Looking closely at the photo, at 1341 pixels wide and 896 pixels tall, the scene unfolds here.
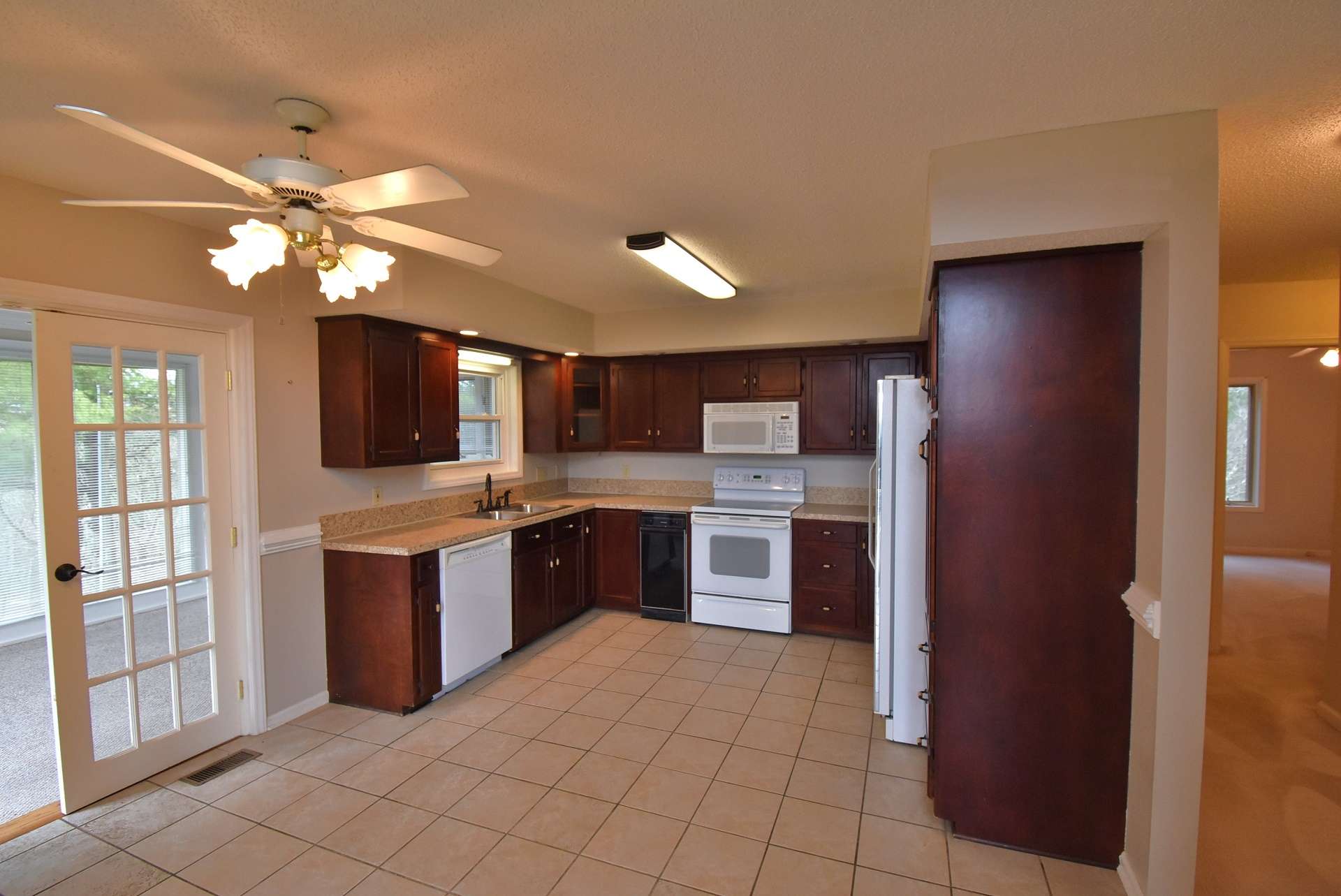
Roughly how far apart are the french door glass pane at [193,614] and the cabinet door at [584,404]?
260 centimetres

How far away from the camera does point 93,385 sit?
7.82 feet

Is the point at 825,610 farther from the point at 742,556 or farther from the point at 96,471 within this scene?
the point at 96,471

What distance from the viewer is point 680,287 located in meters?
4.00

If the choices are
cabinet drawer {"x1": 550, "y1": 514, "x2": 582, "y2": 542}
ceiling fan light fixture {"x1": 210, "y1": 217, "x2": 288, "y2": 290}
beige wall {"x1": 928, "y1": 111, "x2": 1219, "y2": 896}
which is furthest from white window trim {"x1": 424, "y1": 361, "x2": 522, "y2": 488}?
beige wall {"x1": 928, "y1": 111, "x2": 1219, "y2": 896}

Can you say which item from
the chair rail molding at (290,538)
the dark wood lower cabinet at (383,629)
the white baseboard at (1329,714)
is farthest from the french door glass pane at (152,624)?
the white baseboard at (1329,714)

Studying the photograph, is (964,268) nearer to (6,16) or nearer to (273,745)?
(6,16)

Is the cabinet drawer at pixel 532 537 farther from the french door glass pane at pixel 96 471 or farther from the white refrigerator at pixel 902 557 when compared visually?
the white refrigerator at pixel 902 557

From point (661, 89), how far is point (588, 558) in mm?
3727

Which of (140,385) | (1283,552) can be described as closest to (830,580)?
(140,385)

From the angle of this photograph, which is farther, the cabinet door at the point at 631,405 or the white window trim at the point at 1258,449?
the white window trim at the point at 1258,449

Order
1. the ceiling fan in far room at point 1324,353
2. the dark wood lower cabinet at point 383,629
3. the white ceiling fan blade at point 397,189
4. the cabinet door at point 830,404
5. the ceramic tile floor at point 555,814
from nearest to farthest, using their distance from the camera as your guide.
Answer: the white ceiling fan blade at point 397,189 < the ceramic tile floor at point 555,814 < the dark wood lower cabinet at point 383,629 < the ceiling fan in far room at point 1324,353 < the cabinet door at point 830,404

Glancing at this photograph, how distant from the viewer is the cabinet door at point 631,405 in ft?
16.4

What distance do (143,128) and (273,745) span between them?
8.76ft

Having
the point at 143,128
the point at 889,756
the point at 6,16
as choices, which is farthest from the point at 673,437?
the point at 6,16
